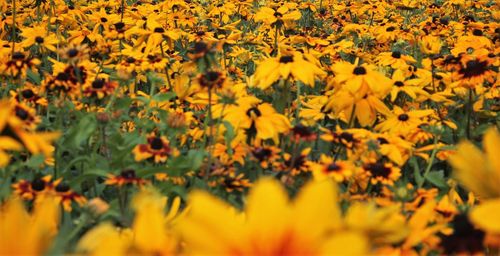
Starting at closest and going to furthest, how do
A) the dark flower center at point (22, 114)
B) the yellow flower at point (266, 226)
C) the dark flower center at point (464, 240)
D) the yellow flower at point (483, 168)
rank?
the yellow flower at point (266, 226)
the yellow flower at point (483, 168)
the dark flower center at point (464, 240)
the dark flower center at point (22, 114)

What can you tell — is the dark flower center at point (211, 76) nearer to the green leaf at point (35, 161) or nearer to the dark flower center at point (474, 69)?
the green leaf at point (35, 161)

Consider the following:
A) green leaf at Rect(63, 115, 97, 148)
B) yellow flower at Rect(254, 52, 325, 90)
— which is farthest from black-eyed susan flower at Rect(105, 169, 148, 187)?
yellow flower at Rect(254, 52, 325, 90)

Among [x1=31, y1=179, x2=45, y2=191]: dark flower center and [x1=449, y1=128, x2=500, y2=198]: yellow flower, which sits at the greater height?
[x1=449, y1=128, x2=500, y2=198]: yellow flower

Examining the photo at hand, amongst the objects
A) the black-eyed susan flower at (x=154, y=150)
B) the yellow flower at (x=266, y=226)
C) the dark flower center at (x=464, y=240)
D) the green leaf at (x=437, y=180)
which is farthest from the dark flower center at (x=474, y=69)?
the yellow flower at (x=266, y=226)

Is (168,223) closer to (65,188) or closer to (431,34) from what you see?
(65,188)

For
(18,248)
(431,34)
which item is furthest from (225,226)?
(431,34)

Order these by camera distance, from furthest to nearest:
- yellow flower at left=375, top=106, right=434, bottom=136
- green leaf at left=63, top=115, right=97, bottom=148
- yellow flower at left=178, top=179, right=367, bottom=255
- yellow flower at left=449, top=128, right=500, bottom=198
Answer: yellow flower at left=375, top=106, right=434, bottom=136
green leaf at left=63, top=115, right=97, bottom=148
yellow flower at left=449, top=128, right=500, bottom=198
yellow flower at left=178, top=179, right=367, bottom=255

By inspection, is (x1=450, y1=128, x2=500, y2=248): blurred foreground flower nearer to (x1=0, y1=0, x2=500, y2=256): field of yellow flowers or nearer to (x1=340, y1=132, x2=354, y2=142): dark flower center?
(x1=0, y1=0, x2=500, y2=256): field of yellow flowers

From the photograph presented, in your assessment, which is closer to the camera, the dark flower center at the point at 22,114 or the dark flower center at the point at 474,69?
the dark flower center at the point at 22,114
